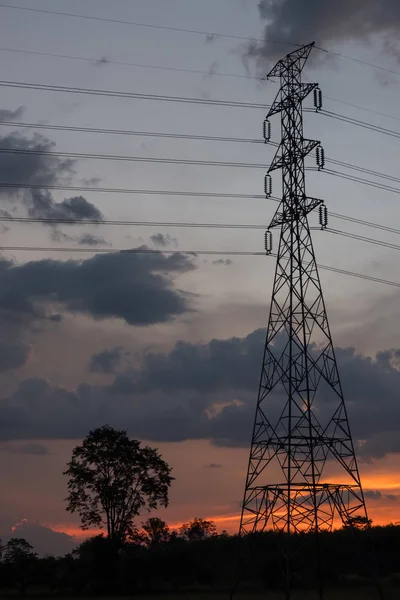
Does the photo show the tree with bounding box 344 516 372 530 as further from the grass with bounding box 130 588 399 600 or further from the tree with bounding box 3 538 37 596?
the tree with bounding box 3 538 37 596

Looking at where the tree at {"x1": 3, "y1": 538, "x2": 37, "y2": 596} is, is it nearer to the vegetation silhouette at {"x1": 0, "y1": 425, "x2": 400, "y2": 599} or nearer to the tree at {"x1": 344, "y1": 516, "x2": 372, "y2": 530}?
the vegetation silhouette at {"x1": 0, "y1": 425, "x2": 400, "y2": 599}

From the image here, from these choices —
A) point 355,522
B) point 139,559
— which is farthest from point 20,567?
point 355,522

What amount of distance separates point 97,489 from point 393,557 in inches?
1019

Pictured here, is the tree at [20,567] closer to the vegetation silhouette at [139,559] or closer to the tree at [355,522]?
the vegetation silhouette at [139,559]

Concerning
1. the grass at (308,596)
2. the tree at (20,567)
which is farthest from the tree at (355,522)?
the tree at (20,567)

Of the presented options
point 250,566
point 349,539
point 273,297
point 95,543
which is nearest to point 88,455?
point 95,543

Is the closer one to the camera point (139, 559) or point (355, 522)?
point (355, 522)

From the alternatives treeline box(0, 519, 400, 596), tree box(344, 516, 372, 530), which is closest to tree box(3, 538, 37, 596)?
treeline box(0, 519, 400, 596)

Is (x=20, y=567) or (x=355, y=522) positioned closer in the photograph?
(x=355, y=522)

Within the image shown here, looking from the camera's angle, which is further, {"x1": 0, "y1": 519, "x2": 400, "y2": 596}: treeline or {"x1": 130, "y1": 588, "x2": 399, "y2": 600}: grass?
{"x1": 0, "y1": 519, "x2": 400, "y2": 596}: treeline

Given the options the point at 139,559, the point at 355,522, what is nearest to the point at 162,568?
the point at 139,559

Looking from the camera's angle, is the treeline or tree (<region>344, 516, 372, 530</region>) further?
the treeline

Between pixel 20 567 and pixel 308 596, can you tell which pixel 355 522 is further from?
pixel 20 567

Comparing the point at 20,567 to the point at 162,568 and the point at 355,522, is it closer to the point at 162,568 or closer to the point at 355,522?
the point at 162,568
